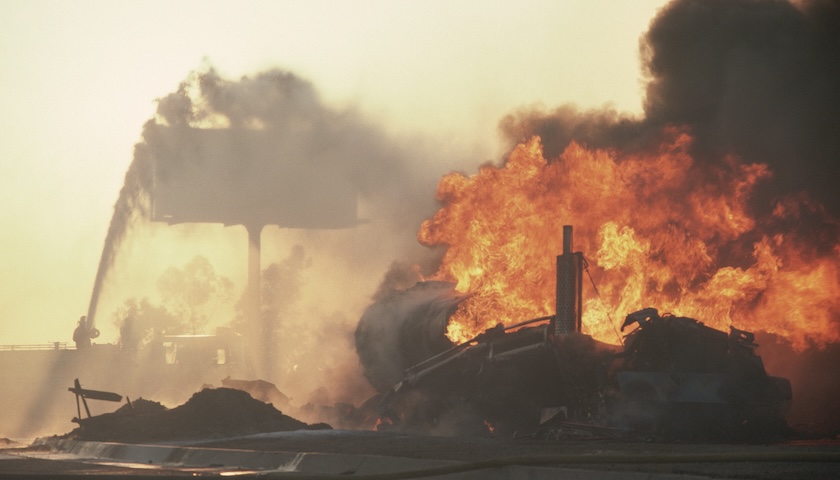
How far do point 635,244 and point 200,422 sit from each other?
9.53m

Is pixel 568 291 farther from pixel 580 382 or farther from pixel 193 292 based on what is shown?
pixel 193 292

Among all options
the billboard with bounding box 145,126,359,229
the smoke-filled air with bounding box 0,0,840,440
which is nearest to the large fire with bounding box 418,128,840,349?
the smoke-filled air with bounding box 0,0,840,440

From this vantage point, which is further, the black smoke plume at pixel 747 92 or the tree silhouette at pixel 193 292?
the tree silhouette at pixel 193 292

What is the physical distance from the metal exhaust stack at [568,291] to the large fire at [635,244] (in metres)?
2.55

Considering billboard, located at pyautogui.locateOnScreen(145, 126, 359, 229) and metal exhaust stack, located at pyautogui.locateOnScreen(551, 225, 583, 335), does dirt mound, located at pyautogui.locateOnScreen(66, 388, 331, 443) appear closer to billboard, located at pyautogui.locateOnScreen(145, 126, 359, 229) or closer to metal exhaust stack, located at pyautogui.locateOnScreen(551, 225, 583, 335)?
metal exhaust stack, located at pyautogui.locateOnScreen(551, 225, 583, 335)

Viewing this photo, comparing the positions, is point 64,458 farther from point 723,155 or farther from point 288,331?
point 288,331

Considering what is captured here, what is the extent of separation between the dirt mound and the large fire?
4166 mm

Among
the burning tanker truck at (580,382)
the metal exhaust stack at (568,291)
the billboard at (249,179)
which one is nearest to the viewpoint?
the burning tanker truck at (580,382)

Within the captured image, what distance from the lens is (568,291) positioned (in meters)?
25.0

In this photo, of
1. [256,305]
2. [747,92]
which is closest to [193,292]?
[256,305]

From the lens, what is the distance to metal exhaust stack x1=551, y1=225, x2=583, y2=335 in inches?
975

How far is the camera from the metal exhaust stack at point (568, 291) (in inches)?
975

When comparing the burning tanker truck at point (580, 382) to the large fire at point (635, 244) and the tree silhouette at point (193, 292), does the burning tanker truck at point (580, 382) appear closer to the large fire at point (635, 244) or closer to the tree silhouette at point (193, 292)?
the large fire at point (635, 244)

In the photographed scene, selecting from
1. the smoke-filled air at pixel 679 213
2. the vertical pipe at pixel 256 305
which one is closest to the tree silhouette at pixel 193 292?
the vertical pipe at pixel 256 305
